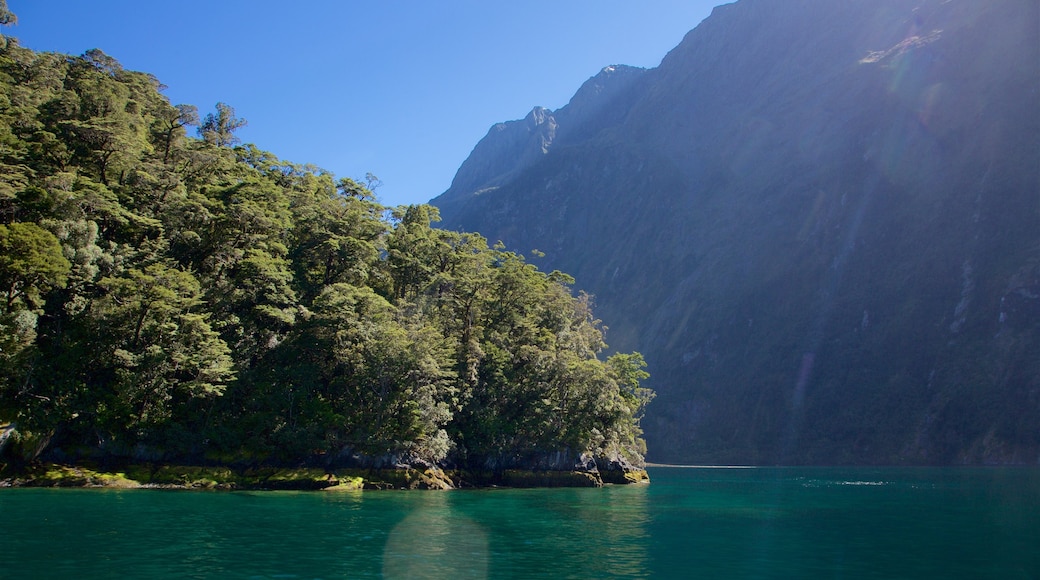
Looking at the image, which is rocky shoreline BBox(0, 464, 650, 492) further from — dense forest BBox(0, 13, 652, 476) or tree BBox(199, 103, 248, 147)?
tree BBox(199, 103, 248, 147)

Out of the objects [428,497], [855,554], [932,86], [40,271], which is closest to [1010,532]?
[855,554]

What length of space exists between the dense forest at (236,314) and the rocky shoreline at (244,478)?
1.36 m

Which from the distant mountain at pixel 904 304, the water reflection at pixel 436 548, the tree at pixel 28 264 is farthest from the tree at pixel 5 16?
the distant mountain at pixel 904 304

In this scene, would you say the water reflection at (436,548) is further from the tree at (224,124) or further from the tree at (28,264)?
the tree at (224,124)

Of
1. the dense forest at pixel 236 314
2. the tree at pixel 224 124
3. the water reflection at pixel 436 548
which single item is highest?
the tree at pixel 224 124

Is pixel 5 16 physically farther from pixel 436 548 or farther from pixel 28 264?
pixel 436 548

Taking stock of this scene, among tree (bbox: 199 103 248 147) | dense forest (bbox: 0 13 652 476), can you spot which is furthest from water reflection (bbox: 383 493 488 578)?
tree (bbox: 199 103 248 147)

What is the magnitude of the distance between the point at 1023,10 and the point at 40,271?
756ft

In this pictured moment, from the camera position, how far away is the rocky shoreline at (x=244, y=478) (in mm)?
42812

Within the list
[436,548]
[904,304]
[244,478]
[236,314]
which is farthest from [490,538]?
[904,304]

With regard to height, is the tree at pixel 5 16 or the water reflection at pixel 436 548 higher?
the tree at pixel 5 16

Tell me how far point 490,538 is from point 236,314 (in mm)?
37216

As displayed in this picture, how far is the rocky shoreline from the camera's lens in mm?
42812

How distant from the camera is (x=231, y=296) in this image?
174 feet
